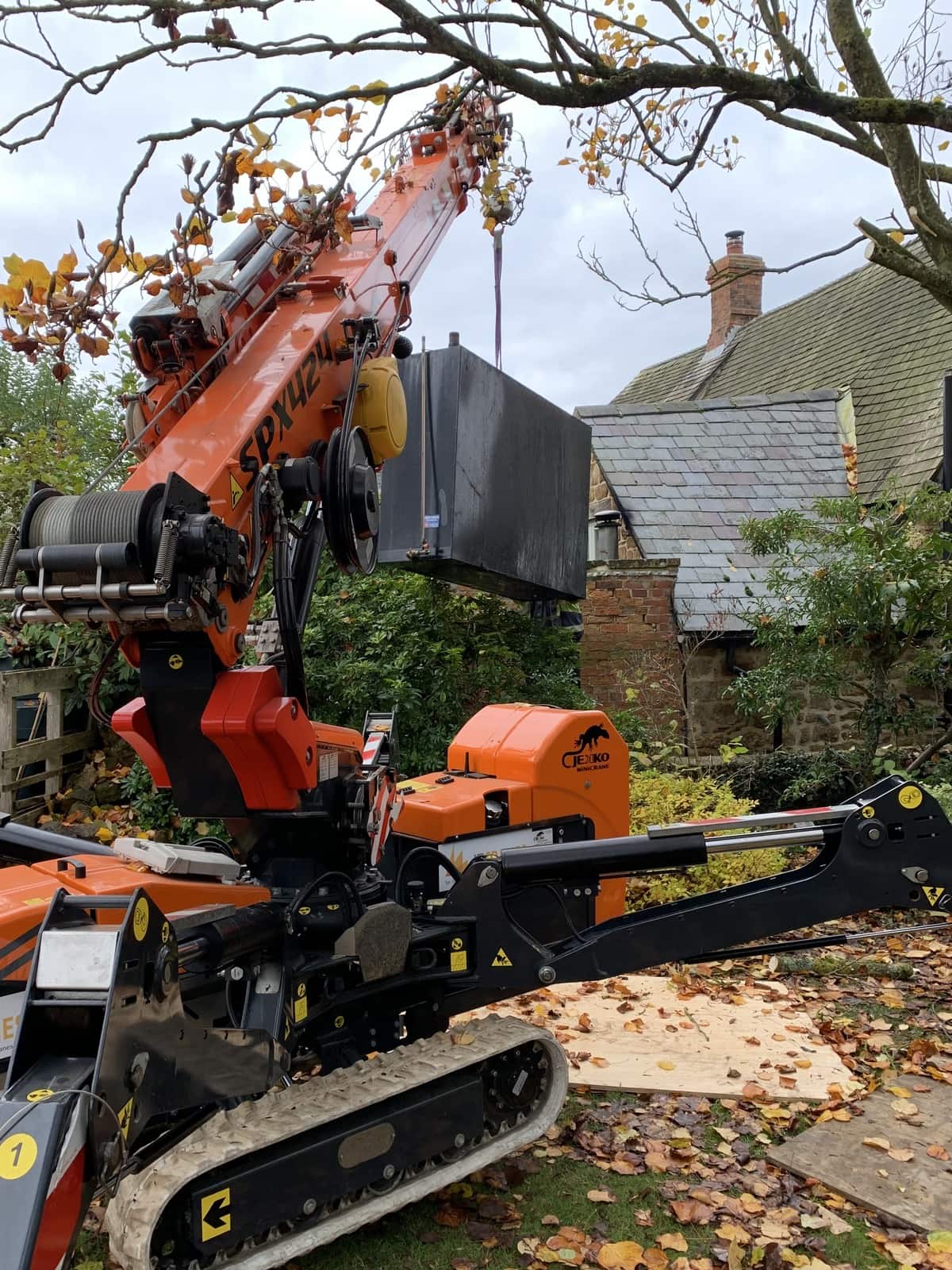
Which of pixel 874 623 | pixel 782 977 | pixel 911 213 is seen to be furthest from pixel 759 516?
pixel 782 977

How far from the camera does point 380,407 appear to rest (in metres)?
3.70

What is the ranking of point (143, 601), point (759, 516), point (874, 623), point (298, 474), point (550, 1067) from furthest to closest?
point (759, 516)
point (874, 623)
point (550, 1067)
point (298, 474)
point (143, 601)

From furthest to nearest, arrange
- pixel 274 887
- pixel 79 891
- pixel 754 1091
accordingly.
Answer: pixel 754 1091, pixel 274 887, pixel 79 891

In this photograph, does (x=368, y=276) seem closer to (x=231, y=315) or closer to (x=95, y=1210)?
(x=231, y=315)

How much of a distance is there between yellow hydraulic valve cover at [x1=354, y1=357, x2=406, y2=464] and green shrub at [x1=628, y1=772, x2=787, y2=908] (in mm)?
3484

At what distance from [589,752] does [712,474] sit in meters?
8.09

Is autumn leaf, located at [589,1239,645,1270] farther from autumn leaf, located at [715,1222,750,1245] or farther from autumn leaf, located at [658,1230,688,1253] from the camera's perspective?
autumn leaf, located at [715,1222,750,1245]

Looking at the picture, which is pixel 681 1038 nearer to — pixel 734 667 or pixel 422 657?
pixel 422 657

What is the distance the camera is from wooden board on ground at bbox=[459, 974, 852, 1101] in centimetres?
437

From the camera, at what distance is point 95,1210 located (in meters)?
3.47

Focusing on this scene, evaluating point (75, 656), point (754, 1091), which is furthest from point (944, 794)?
point (75, 656)

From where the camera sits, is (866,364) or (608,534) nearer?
(608,534)

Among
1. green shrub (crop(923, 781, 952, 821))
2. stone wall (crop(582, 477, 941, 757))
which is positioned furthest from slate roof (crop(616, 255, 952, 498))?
green shrub (crop(923, 781, 952, 821))

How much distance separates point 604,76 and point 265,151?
4.20 feet
